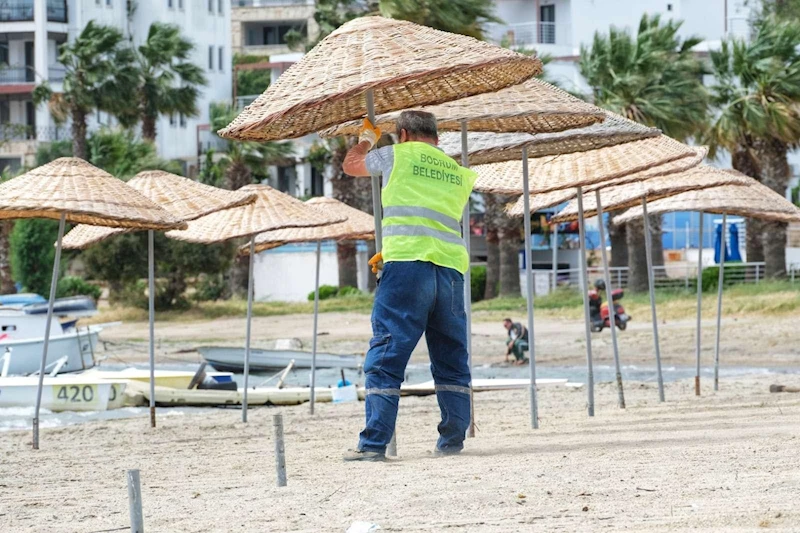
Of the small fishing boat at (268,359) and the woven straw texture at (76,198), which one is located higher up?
the woven straw texture at (76,198)

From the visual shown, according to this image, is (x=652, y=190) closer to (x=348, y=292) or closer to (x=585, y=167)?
(x=585, y=167)

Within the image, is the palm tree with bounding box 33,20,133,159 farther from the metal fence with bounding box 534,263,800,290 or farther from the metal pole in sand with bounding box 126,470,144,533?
the metal pole in sand with bounding box 126,470,144,533

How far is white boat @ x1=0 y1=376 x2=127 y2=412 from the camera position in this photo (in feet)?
61.8

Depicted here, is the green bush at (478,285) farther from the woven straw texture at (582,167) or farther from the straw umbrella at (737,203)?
the woven straw texture at (582,167)

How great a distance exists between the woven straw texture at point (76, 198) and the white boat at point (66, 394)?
6.06 metres

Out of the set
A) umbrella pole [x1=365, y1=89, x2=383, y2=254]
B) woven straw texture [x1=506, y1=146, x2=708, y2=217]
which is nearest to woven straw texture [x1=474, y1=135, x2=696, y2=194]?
woven straw texture [x1=506, y1=146, x2=708, y2=217]

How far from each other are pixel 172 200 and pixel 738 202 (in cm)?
575

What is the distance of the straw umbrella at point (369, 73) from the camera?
8.32 meters

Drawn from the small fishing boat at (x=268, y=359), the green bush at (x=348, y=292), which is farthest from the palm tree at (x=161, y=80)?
the small fishing boat at (x=268, y=359)

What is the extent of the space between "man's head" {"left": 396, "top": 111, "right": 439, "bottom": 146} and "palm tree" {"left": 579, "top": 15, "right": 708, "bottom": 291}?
27.4 m

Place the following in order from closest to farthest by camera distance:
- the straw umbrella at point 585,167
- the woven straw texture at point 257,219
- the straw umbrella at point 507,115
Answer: the straw umbrella at point 507,115 < the straw umbrella at point 585,167 < the woven straw texture at point 257,219

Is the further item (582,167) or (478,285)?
(478,285)

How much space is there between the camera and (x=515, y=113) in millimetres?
9727

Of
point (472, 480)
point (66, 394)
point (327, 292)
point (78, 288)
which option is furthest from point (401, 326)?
point (78, 288)
